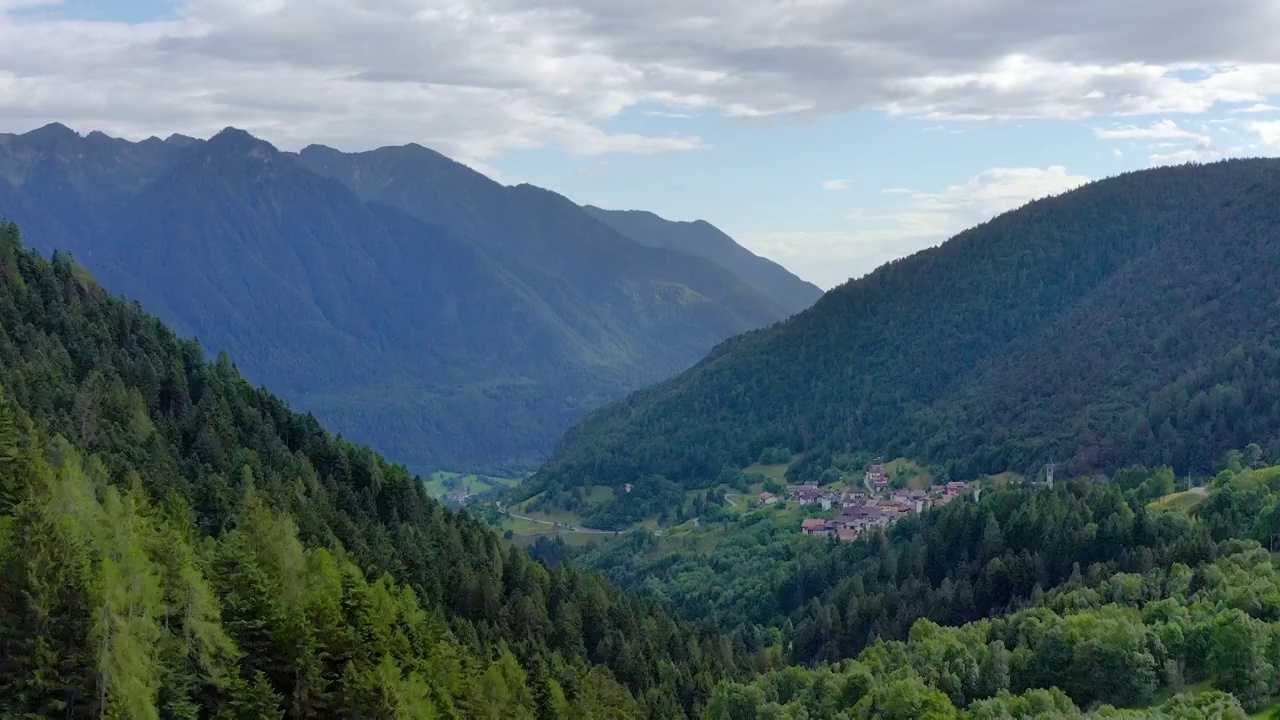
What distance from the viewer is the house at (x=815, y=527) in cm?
15000

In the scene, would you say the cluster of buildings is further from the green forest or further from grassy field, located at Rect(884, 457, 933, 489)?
the green forest

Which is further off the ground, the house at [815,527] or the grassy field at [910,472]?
the grassy field at [910,472]

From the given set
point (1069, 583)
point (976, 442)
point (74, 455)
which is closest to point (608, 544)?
point (976, 442)

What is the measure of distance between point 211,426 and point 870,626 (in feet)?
157

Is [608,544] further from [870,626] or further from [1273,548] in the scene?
[1273,548]

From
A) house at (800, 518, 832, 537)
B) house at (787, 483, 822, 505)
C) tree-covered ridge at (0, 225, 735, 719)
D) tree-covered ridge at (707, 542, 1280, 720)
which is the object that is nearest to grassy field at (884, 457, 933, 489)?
house at (787, 483, 822, 505)

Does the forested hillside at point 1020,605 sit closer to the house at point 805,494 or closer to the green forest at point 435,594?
the green forest at point 435,594

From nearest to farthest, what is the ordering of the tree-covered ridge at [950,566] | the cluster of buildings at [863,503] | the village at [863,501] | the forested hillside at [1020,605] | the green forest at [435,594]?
the green forest at [435,594], the forested hillside at [1020,605], the tree-covered ridge at [950,566], the cluster of buildings at [863,503], the village at [863,501]

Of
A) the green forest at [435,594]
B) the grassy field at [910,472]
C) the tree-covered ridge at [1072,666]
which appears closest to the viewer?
the green forest at [435,594]

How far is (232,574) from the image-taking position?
1706 inches

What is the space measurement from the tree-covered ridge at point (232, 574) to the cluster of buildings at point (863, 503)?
6328 centimetres

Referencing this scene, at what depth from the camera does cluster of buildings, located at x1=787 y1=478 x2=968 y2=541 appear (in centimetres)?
14762

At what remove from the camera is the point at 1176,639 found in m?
58.8

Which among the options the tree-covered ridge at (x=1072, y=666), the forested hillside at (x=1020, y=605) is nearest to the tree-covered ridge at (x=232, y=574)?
the tree-covered ridge at (x=1072, y=666)
